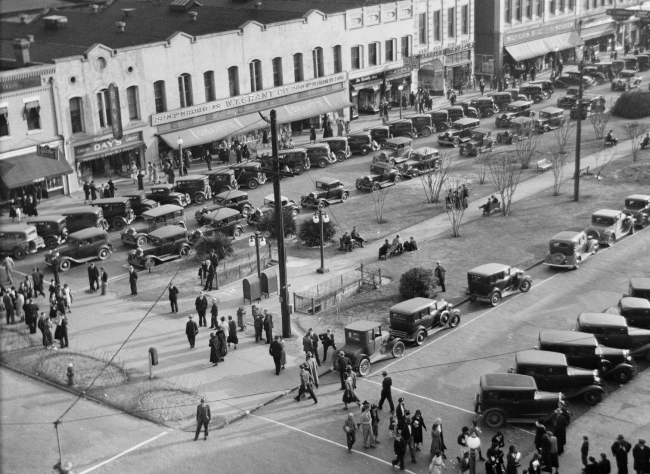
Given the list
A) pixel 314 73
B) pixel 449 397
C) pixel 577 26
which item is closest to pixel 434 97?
pixel 314 73

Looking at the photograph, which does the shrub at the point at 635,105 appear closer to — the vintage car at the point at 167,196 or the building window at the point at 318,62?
the building window at the point at 318,62

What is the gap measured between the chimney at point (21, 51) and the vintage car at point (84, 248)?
15.4 metres

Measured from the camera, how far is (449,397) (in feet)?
96.7

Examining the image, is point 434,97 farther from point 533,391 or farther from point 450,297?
point 533,391

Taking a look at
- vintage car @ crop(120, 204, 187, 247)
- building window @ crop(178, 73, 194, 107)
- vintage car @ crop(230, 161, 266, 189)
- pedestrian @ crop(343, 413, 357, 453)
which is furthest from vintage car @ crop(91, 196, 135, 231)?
pedestrian @ crop(343, 413, 357, 453)

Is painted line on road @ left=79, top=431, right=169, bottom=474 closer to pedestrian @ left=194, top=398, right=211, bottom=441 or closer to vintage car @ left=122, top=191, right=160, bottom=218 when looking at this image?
pedestrian @ left=194, top=398, right=211, bottom=441

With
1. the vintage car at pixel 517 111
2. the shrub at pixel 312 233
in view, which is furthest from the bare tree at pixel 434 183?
the vintage car at pixel 517 111

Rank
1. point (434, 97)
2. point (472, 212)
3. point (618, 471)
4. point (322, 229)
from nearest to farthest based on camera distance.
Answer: point (618, 471) < point (322, 229) < point (472, 212) < point (434, 97)

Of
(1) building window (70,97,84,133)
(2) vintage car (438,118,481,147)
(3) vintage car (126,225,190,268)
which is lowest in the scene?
(3) vintage car (126,225,190,268)

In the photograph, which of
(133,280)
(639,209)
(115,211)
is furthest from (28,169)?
(639,209)

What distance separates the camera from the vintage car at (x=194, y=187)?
5266 centimetres

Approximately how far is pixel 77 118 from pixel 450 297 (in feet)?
90.1

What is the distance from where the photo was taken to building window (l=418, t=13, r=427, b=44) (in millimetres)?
77125

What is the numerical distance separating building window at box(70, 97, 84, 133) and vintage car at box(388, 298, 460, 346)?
1113 inches
